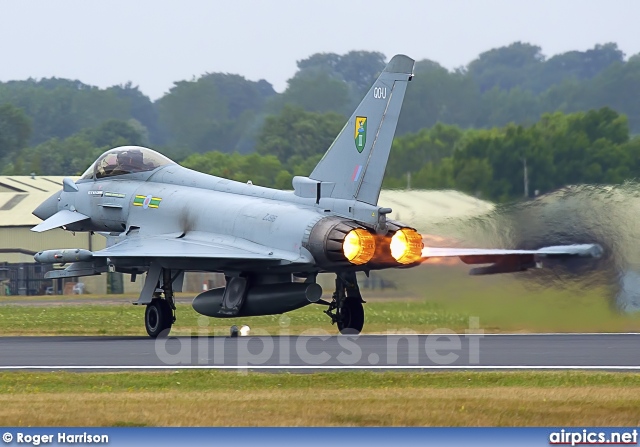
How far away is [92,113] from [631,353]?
2205 inches

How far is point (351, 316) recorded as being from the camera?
2175cm

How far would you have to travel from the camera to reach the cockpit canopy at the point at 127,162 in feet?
78.2

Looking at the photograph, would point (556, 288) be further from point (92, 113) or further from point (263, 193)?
point (92, 113)

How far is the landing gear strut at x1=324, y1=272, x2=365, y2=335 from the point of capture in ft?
70.9

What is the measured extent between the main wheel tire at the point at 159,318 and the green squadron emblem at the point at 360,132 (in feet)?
14.4

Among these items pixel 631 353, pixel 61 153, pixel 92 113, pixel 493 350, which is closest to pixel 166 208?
pixel 493 350

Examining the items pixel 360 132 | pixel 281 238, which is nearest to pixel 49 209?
pixel 281 238

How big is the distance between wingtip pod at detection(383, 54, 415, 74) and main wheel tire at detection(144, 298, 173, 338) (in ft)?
18.2

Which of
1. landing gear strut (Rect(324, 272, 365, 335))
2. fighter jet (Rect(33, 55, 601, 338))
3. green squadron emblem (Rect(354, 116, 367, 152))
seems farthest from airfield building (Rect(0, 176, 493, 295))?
green squadron emblem (Rect(354, 116, 367, 152))

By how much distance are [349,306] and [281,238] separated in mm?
2111

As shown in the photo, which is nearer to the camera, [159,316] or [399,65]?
[399,65]

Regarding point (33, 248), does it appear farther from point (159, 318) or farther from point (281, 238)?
point (281, 238)

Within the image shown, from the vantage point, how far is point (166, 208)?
74.5 ft

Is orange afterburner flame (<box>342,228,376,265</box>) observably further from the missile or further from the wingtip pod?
the missile
